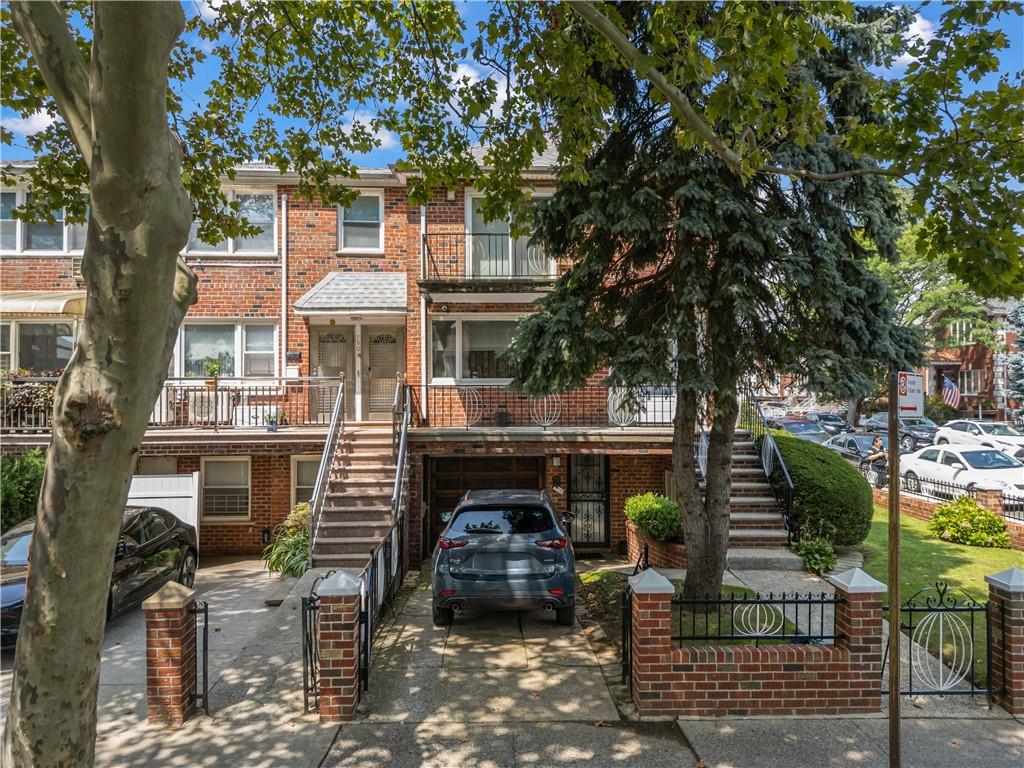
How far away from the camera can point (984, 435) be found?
2586 centimetres

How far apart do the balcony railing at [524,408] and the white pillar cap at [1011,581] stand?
6.47 metres

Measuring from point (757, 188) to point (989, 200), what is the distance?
2720 millimetres

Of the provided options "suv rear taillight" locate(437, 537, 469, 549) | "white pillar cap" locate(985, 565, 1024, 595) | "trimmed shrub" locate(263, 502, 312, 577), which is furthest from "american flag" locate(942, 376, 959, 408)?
"trimmed shrub" locate(263, 502, 312, 577)

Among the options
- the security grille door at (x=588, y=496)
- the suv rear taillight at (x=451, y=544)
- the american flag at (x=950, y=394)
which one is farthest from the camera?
the security grille door at (x=588, y=496)

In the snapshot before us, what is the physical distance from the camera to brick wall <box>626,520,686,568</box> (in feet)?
31.9

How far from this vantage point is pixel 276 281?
1420 cm

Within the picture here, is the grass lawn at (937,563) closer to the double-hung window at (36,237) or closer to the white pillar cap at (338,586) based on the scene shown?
the white pillar cap at (338,586)

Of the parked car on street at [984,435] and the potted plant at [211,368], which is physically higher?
the potted plant at [211,368]

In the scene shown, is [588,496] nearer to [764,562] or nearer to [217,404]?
[764,562]

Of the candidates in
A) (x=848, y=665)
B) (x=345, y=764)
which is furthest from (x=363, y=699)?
(x=848, y=665)

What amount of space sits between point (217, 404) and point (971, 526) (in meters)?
14.7

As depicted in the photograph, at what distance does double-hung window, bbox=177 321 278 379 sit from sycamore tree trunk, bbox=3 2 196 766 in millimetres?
11704

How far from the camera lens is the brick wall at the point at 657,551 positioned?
972cm

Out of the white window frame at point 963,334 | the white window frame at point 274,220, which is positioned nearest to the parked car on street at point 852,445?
the white window frame at point 963,334
